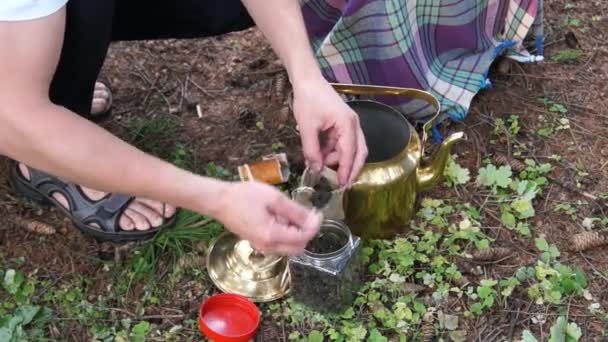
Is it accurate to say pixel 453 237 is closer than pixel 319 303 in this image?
No

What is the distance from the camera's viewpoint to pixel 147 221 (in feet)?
5.56

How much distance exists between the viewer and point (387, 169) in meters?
1.49

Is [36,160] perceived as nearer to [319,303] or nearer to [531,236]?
[319,303]

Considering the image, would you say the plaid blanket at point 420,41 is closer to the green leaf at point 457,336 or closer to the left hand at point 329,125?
the left hand at point 329,125

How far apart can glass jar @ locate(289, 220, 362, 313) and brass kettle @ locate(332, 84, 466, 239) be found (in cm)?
9


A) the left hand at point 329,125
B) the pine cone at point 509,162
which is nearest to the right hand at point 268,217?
the left hand at point 329,125

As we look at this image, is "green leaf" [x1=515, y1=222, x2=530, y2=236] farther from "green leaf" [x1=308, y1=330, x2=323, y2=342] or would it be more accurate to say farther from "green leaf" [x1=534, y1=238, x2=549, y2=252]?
"green leaf" [x1=308, y1=330, x2=323, y2=342]

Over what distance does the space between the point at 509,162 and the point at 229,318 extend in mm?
849

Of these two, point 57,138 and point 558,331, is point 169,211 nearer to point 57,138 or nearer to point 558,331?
point 57,138

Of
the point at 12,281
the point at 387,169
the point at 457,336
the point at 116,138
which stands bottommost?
the point at 457,336

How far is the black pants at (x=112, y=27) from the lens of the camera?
1.40m

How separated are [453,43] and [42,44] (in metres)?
1.20

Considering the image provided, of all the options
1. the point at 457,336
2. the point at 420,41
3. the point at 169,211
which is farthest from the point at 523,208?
the point at 169,211

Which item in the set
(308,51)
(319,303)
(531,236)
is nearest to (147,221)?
(319,303)
